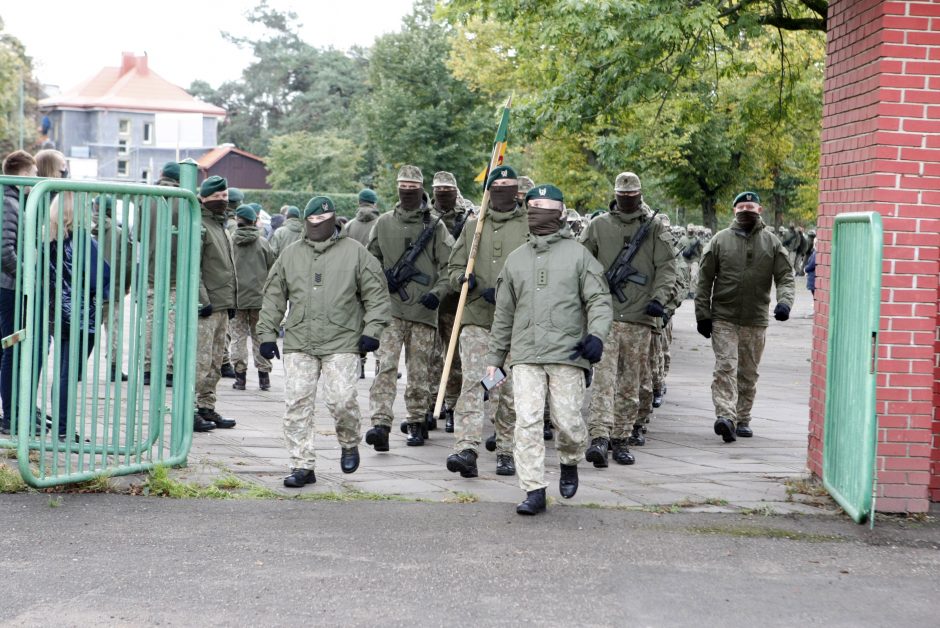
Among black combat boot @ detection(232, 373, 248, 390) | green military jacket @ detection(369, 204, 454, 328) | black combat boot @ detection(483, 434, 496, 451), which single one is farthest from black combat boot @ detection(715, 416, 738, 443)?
black combat boot @ detection(232, 373, 248, 390)

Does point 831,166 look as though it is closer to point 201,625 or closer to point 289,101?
point 201,625

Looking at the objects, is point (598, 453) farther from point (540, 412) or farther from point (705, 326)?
point (705, 326)

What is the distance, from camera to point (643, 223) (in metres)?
8.99

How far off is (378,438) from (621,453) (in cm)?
169

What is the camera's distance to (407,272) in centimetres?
946

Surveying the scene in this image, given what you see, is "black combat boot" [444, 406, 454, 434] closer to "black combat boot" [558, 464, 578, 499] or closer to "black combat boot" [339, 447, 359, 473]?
"black combat boot" [339, 447, 359, 473]

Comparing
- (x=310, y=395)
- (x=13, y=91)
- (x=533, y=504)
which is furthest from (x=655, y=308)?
(x=13, y=91)

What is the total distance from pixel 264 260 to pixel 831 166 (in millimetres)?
6385

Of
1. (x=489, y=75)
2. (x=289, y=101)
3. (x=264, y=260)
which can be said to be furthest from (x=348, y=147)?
(x=264, y=260)

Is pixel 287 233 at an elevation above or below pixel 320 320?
above

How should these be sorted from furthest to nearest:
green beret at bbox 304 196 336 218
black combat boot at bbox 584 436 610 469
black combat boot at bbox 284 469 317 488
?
1. black combat boot at bbox 584 436 610 469
2. green beret at bbox 304 196 336 218
3. black combat boot at bbox 284 469 317 488

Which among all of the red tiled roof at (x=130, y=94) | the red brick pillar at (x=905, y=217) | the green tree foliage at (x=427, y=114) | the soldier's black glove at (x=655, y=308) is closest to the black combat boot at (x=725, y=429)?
the soldier's black glove at (x=655, y=308)

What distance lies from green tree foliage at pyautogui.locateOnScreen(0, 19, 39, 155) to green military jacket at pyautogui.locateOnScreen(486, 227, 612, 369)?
174 feet

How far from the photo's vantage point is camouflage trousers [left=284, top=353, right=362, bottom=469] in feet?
25.3
